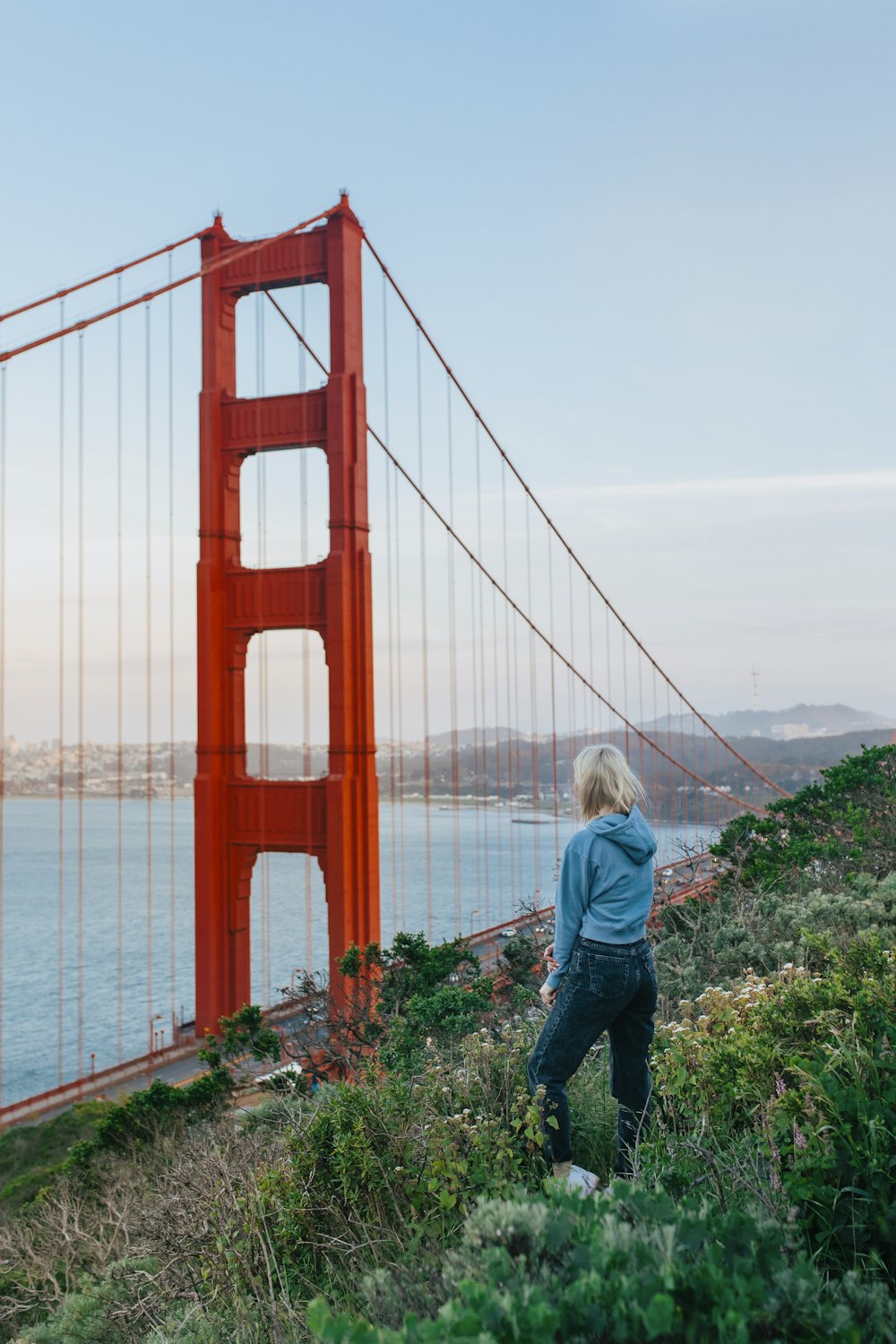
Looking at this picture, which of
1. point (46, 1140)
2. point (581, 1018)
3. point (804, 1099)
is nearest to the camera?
point (804, 1099)

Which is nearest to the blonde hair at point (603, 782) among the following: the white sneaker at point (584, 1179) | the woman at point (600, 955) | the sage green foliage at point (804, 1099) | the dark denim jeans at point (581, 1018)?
the woman at point (600, 955)

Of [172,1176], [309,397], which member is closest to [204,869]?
[309,397]

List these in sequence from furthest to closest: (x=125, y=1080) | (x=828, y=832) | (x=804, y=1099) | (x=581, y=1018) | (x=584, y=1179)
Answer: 1. (x=125, y=1080)
2. (x=828, y=832)
3. (x=581, y=1018)
4. (x=584, y=1179)
5. (x=804, y=1099)

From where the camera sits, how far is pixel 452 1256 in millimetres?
1841

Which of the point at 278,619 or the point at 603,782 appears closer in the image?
the point at 603,782

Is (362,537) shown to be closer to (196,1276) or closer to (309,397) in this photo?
(309,397)

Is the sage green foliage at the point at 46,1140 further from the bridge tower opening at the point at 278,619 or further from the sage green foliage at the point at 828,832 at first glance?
the sage green foliage at the point at 828,832

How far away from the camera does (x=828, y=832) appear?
9.52m

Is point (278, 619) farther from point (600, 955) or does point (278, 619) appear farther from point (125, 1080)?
point (600, 955)

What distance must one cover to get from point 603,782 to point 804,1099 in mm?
1177

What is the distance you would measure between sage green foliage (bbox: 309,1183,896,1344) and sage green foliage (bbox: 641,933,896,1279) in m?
0.43

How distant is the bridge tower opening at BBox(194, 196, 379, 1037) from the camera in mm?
13602

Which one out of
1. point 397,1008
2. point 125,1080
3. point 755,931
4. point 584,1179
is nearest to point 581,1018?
point 584,1179

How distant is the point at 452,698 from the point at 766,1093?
16.8m
